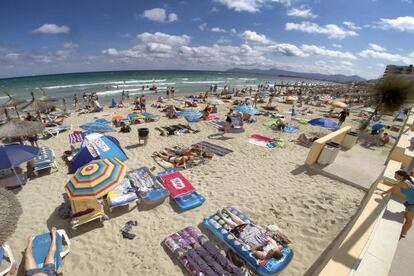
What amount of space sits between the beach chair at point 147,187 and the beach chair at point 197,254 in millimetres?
1382

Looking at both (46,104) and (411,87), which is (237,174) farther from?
(46,104)

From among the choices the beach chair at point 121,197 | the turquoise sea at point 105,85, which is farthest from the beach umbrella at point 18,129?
the turquoise sea at point 105,85

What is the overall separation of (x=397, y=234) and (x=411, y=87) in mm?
11347

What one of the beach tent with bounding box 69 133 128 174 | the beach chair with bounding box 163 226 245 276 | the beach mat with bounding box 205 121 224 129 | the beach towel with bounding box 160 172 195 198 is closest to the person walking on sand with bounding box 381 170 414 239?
the beach chair with bounding box 163 226 245 276

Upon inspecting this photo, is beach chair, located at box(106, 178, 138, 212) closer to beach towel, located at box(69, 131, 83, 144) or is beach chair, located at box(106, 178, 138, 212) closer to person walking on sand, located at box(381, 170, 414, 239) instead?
beach towel, located at box(69, 131, 83, 144)

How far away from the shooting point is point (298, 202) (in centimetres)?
624

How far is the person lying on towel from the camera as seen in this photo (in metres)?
4.45

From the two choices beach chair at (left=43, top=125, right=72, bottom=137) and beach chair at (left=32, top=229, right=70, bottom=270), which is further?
beach chair at (left=43, top=125, right=72, bottom=137)

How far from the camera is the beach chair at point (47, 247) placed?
4.18 m

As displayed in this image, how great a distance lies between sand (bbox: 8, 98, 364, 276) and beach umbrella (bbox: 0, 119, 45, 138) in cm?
148

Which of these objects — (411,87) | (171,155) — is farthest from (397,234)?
(411,87)

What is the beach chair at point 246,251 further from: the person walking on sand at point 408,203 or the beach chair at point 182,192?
the person walking on sand at point 408,203

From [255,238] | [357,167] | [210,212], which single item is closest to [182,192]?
[210,212]

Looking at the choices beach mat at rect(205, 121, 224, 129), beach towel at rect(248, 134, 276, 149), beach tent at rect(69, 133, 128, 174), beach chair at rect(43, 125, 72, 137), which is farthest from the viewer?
beach mat at rect(205, 121, 224, 129)
